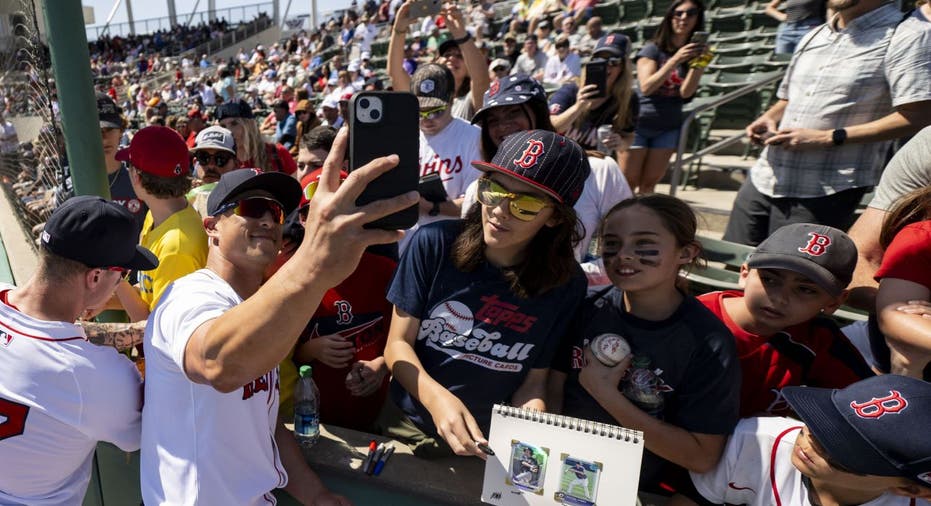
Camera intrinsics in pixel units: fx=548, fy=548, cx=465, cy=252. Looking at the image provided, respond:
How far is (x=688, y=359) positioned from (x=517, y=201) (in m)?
0.71

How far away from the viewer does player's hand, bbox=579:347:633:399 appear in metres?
1.66

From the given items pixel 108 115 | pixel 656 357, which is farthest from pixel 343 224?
pixel 108 115

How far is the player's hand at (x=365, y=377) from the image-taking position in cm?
215

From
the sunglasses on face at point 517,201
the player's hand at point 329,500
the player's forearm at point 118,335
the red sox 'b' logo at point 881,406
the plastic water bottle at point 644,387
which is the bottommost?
the player's hand at point 329,500

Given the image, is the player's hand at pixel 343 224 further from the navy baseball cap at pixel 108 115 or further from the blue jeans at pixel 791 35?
the blue jeans at pixel 791 35

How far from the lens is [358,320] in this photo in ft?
7.74

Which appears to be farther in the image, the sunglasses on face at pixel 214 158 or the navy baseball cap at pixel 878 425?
the sunglasses on face at pixel 214 158

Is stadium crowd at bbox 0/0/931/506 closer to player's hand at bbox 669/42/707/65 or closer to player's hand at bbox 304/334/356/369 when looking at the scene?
player's hand at bbox 304/334/356/369

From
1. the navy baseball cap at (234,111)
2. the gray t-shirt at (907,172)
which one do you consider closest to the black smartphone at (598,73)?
the gray t-shirt at (907,172)

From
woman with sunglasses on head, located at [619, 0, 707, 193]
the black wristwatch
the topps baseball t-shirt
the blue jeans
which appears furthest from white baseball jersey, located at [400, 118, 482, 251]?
the blue jeans

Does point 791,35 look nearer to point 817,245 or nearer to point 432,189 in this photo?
point 432,189

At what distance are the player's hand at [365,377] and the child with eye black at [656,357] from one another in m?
0.70

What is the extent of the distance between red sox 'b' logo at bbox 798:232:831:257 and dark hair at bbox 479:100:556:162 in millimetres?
1525

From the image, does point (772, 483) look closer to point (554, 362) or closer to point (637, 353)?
point (637, 353)
